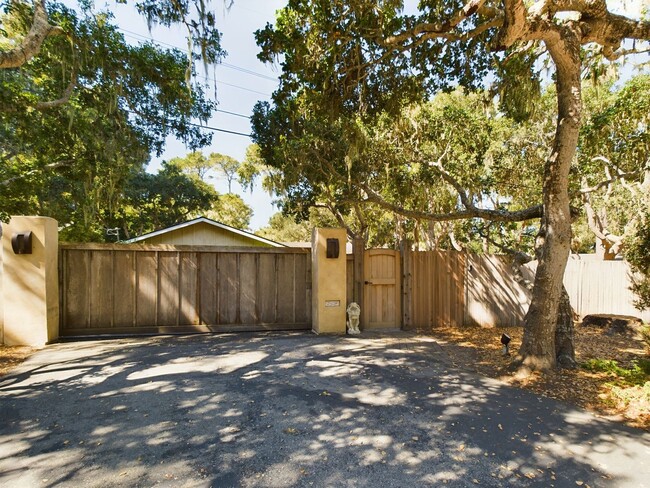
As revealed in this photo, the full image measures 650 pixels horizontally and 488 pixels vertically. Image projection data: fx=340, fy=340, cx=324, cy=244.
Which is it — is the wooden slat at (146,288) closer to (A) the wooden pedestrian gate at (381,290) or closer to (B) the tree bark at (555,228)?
(A) the wooden pedestrian gate at (381,290)

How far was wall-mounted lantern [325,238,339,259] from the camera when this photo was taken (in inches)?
253

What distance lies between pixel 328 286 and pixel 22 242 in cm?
486

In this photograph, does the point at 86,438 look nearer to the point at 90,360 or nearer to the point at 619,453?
the point at 90,360

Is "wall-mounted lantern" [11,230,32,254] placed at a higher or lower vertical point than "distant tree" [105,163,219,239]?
lower

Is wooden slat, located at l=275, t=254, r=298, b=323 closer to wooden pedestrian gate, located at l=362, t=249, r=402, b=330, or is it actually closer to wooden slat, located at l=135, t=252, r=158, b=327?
wooden pedestrian gate, located at l=362, t=249, r=402, b=330

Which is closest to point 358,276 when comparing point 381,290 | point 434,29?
point 381,290

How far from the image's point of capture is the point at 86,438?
2.62 meters

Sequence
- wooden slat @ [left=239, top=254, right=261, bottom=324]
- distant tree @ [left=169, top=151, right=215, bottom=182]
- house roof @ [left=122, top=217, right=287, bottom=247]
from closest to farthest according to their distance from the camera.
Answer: wooden slat @ [left=239, top=254, right=261, bottom=324] < house roof @ [left=122, top=217, right=287, bottom=247] < distant tree @ [left=169, top=151, right=215, bottom=182]

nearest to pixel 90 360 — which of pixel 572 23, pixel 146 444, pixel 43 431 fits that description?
pixel 43 431

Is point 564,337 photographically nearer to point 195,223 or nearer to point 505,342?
point 505,342

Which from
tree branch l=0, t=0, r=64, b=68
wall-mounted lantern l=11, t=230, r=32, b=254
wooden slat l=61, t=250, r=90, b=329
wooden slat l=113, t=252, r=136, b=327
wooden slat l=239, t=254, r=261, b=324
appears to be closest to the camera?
tree branch l=0, t=0, r=64, b=68

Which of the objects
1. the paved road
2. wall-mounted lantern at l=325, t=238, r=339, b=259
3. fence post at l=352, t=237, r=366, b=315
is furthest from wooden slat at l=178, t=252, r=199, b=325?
fence post at l=352, t=237, r=366, b=315

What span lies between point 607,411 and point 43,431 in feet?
16.7

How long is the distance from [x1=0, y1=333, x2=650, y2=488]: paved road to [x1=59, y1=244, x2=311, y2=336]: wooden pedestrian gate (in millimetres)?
1418
